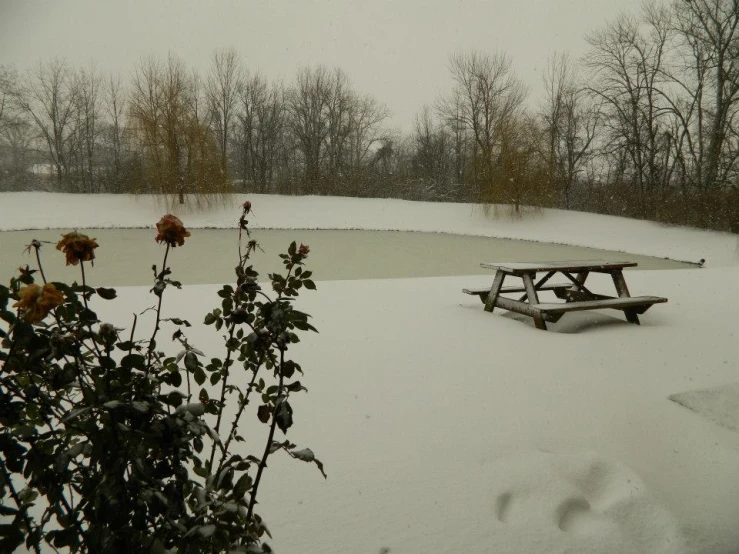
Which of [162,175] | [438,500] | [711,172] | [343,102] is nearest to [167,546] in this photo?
[438,500]

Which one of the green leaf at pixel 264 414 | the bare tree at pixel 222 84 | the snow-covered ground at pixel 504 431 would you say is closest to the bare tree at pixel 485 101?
the bare tree at pixel 222 84

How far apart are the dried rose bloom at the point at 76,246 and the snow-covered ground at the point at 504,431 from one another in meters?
1.03

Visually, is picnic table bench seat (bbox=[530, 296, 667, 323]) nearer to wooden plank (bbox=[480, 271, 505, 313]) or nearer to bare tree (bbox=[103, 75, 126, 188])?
wooden plank (bbox=[480, 271, 505, 313])

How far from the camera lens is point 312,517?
4.88 feet

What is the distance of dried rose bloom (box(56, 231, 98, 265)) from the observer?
0.74 m

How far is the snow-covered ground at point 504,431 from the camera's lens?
1462 mm

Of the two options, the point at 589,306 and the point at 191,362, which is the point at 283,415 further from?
the point at 589,306

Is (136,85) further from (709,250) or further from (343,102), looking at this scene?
(343,102)

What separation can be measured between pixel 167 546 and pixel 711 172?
16.3m

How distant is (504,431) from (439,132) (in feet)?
85.2

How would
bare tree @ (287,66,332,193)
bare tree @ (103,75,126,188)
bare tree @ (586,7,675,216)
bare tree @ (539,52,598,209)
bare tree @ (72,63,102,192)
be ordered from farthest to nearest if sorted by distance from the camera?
1. bare tree @ (287,66,332,193)
2. bare tree @ (539,52,598,209)
3. bare tree @ (586,7,675,216)
4. bare tree @ (103,75,126,188)
5. bare tree @ (72,63,102,192)

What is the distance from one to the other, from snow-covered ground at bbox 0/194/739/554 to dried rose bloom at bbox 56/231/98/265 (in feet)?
3.37

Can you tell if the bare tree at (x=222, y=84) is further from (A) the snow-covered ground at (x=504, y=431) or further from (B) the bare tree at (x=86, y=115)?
(A) the snow-covered ground at (x=504, y=431)

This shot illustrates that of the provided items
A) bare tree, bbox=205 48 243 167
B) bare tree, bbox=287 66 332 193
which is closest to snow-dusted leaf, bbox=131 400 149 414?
bare tree, bbox=205 48 243 167
